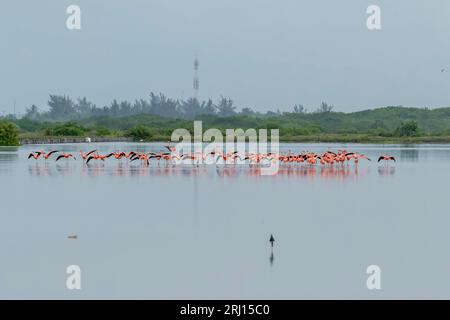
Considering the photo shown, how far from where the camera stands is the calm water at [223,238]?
9344mm

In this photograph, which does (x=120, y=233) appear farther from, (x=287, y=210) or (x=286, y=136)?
(x=286, y=136)

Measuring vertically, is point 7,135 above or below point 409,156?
above

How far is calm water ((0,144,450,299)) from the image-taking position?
934 centimetres

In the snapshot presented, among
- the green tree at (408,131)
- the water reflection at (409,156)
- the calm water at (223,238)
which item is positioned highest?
the green tree at (408,131)

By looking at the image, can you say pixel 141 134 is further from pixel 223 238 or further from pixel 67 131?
pixel 223 238

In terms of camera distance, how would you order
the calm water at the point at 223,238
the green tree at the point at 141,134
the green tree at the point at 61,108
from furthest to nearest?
the green tree at the point at 61,108, the green tree at the point at 141,134, the calm water at the point at 223,238

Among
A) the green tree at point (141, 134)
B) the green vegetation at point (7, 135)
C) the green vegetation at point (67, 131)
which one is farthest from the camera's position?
the green vegetation at point (67, 131)

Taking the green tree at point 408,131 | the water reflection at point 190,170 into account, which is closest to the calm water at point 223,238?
the water reflection at point 190,170

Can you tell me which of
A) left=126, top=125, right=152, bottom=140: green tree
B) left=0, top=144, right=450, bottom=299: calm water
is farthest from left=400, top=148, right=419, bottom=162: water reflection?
left=126, top=125, right=152, bottom=140: green tree

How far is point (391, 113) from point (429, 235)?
118653 mm

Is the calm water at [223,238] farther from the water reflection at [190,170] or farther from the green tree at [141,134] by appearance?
the green tree at [141,134]

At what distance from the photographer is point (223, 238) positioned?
12.3 meters

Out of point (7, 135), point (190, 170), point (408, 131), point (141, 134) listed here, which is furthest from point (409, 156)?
point (141, 134)

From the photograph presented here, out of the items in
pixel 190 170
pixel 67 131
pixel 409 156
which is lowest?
pixel 409 156
